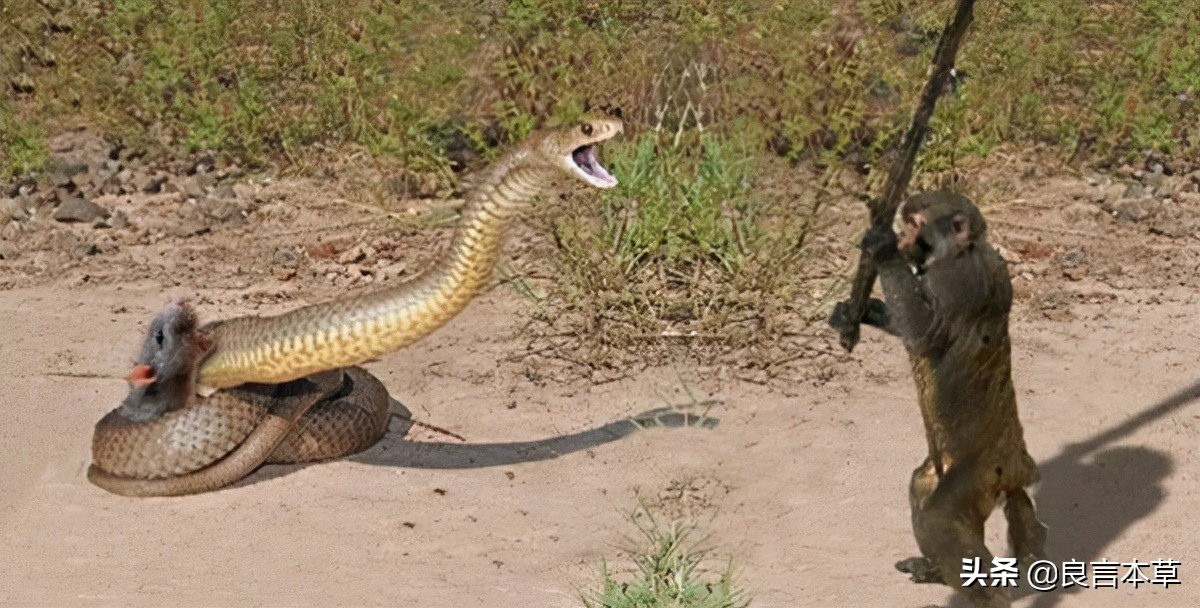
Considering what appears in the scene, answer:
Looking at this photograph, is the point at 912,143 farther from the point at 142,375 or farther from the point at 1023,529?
the point at 142,375

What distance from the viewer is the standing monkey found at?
4.63 meters

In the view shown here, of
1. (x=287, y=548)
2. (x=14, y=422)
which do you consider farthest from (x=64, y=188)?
(x=287, y=548)

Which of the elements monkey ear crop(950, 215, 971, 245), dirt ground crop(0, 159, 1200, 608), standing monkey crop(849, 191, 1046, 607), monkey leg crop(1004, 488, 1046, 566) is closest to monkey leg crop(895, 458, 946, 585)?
standing monkey crop(849, 191, 1046, 607)

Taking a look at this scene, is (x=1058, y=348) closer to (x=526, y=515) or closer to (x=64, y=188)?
(x=526, y=515)

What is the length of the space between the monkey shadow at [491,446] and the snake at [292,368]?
0.25 ft

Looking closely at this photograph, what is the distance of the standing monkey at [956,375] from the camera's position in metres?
4.63

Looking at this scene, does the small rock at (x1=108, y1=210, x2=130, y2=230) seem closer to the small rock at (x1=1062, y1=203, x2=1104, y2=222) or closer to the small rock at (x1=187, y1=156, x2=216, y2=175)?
the small rock at (x1=187, y1=156, x2=216, y2=175)

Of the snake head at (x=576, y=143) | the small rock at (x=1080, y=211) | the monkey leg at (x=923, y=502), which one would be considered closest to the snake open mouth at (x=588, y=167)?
the snake head at (x=576, y=143)

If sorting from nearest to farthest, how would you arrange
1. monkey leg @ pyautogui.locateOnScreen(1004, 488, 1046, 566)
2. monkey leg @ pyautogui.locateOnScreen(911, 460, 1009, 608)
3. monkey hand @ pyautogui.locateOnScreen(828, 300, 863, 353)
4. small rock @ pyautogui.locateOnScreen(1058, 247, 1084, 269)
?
monkey hand @ pyautogui.locateOnScreen(828, 300, 863, 353)
monkey leg @ pyautogui.locateOnScreen(911, 460, 1009, 608)
monkey leg @ pyautogui.locateOnScreen(1004, 488, 1046, 566)
small rock @ pyautogui.locateOnScreen(1058, 247, 1084, 269)

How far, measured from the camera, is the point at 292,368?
→ 238 inches

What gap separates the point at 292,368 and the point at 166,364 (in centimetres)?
64

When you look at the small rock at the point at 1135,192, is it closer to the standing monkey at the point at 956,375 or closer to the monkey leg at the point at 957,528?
the standing monkey at the point at 956,375

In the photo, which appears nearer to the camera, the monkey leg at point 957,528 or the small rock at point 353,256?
the monkey leg at point 957,528

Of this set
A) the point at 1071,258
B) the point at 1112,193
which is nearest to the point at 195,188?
the point at 1071,258
